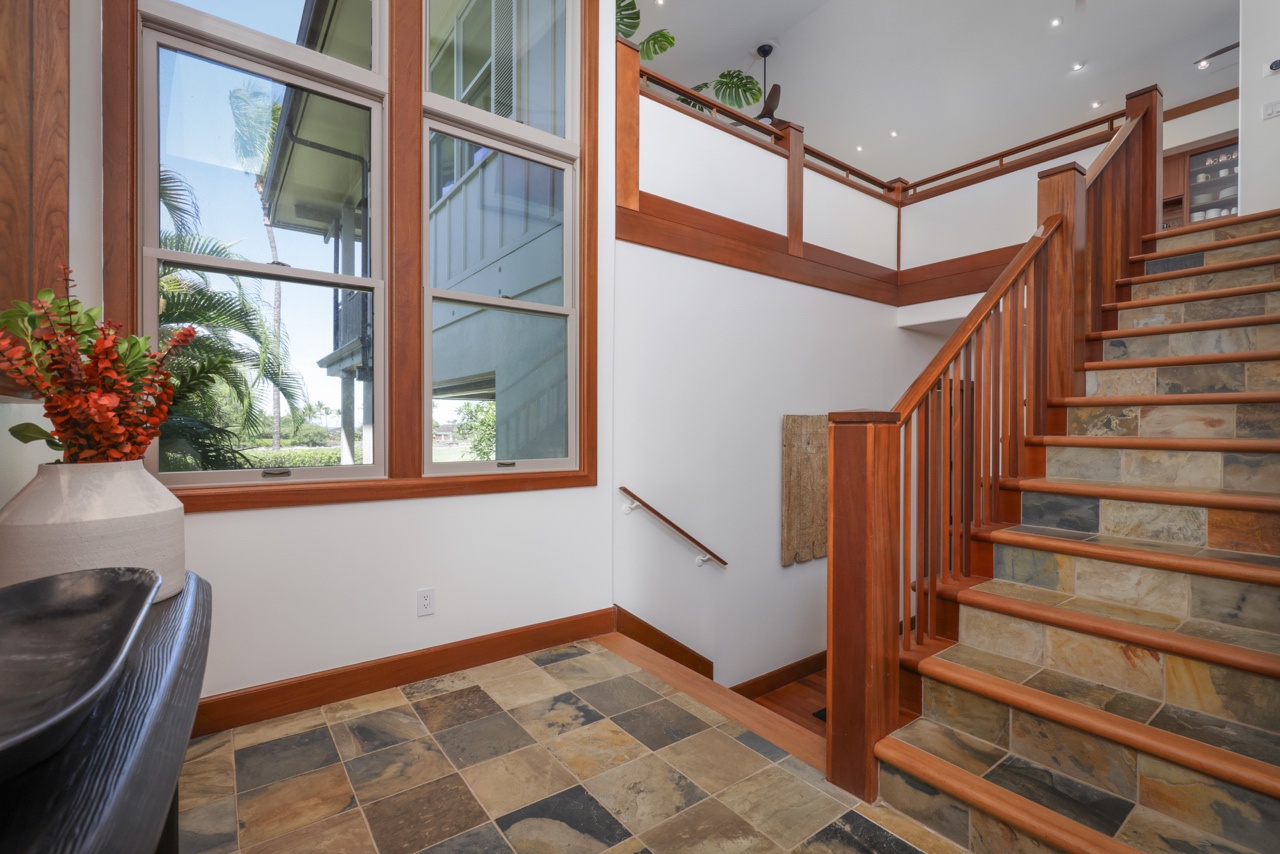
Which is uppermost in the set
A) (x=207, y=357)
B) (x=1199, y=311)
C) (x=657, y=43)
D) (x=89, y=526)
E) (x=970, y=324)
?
(x=657, y=43)

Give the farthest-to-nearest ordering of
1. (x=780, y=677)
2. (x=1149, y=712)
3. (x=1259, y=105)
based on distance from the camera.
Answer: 1. (x=780, y=677)
2. (x=1259, y=105)
3. (x=1149, y=712)

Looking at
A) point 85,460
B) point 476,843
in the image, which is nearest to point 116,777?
point 85,460

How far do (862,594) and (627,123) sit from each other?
274 cm

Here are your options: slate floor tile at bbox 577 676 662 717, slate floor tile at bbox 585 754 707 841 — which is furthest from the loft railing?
slate floor tile at bbox 577 676 662 717

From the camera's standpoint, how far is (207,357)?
7.07ft

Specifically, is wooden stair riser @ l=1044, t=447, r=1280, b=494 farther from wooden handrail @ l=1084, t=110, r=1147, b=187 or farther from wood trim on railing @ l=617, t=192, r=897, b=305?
wood trim on railing @ l=617, t=192, r=897, b=305

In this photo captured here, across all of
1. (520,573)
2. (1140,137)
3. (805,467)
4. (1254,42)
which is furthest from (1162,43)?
(520,573)

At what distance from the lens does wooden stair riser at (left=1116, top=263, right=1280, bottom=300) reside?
8.95 feet

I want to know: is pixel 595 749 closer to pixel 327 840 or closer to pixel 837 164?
pixel 327 840

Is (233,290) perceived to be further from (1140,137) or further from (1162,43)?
(1162,43)

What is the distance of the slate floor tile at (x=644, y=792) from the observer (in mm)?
1662

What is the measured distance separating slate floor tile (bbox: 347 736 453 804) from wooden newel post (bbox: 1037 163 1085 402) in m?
2.80

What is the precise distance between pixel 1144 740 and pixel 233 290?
3.09 metres

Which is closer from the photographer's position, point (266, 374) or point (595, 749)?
point (595, 749)
